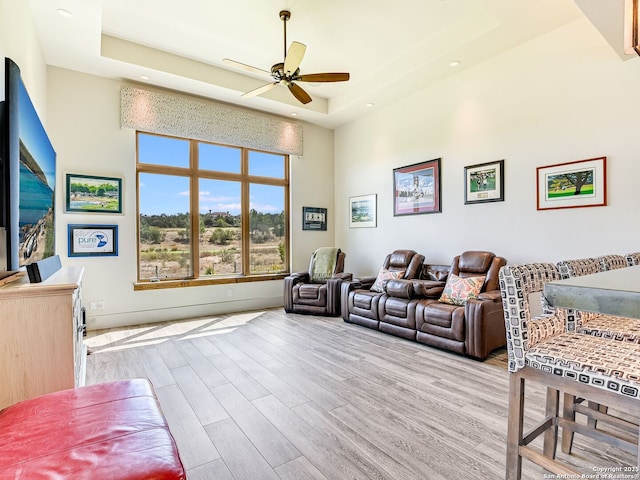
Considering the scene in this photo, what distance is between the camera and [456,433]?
207 centimetres

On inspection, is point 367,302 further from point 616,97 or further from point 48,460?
point 48,460

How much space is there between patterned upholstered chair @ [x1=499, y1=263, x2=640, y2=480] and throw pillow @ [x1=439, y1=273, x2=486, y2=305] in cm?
200

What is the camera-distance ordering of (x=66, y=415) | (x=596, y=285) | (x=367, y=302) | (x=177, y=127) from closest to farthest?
(x=596, y=285)
(x=66, y=415)
(x=367, y=302)
(x=177, y=127)

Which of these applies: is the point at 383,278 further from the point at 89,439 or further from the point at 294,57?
the point at 89,439

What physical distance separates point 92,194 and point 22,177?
285 cm

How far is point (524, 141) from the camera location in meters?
3.89

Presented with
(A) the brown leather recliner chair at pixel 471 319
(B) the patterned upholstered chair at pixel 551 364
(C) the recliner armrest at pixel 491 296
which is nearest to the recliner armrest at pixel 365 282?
(A) the brown leather recliner chair at pixel 471 319

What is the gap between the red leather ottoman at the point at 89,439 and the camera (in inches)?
38.6

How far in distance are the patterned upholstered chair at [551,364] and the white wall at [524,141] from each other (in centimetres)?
234

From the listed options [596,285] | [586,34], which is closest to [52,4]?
[596,285]

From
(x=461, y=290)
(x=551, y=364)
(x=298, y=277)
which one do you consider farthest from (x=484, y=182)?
(x=551, y=364)

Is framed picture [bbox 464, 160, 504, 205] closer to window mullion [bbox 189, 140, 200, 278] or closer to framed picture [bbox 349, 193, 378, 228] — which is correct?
framed picture [bbox 349, 193, 378, 228]

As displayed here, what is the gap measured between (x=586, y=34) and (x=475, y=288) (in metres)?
2.80

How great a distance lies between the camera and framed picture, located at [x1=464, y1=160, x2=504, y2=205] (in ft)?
13.4
